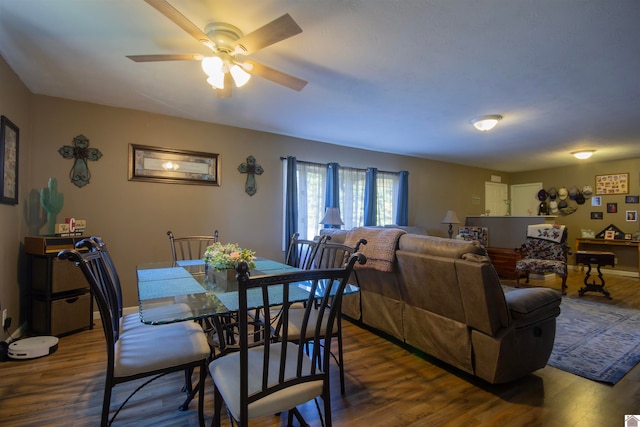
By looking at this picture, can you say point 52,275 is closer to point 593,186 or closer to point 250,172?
point 250,172

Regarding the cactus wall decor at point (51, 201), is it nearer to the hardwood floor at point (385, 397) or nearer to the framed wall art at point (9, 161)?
the framed wall art at point (9, 161)

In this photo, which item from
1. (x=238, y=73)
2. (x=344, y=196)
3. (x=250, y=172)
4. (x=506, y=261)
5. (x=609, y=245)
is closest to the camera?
(x=238, y=73)

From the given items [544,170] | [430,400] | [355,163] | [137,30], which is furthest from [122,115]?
[544,170]

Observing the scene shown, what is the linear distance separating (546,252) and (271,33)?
5538 mm

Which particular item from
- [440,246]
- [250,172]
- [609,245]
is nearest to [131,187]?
[250,172]

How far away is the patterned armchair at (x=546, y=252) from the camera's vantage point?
4629mm

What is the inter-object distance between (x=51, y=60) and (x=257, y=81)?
1.64 meters

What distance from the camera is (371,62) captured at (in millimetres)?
2477

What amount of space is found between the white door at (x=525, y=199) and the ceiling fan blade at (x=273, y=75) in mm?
7771

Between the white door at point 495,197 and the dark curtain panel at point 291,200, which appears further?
the white door at point 495,197

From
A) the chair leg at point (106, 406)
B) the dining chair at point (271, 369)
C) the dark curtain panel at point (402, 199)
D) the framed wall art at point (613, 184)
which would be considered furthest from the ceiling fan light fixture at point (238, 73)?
the framed wall art at point (613, 184)

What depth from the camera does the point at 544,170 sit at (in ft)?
24.7

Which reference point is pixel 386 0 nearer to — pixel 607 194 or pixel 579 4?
pixel 579 4

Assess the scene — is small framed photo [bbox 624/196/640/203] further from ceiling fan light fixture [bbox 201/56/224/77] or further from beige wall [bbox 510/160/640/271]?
ceiling fan light fixture [bbox 201/56/224/77]
